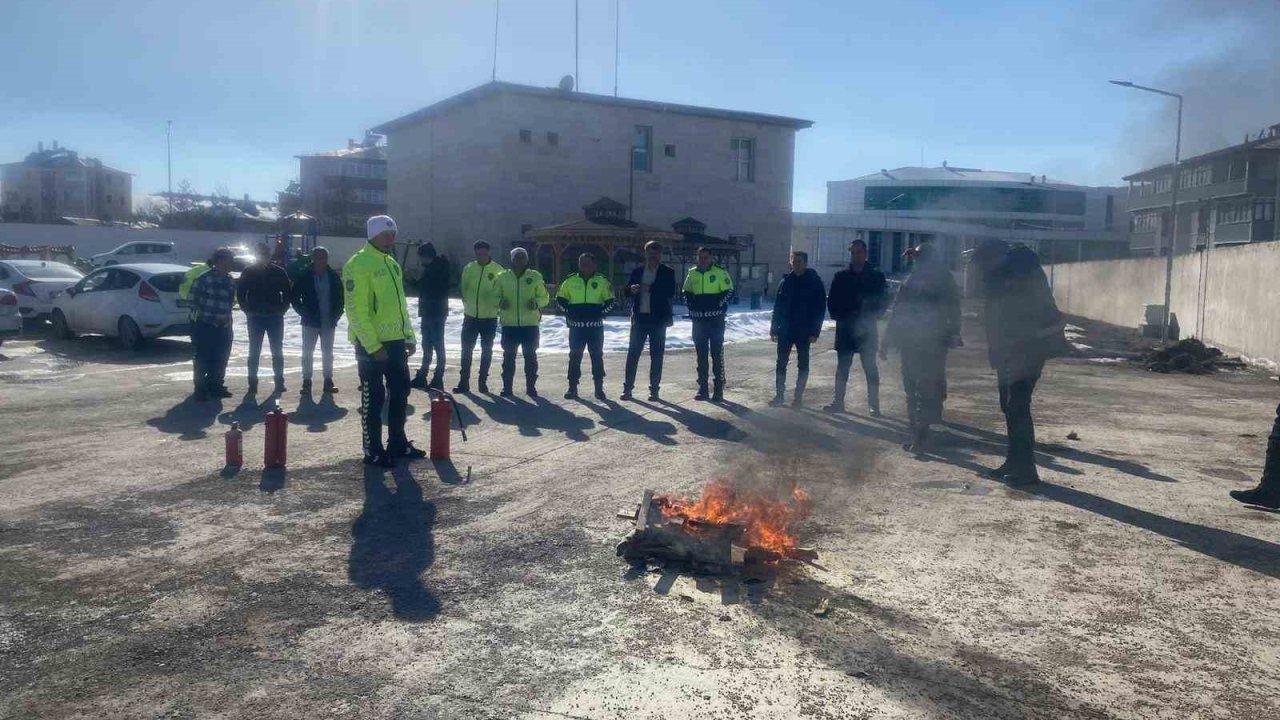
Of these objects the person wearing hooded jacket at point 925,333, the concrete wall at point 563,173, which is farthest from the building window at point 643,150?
the person wearing hooded jacket at point 925,333

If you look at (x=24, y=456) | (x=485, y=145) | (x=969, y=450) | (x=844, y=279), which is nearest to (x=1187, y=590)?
(x=969, y=450)

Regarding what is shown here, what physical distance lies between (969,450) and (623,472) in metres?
3.48

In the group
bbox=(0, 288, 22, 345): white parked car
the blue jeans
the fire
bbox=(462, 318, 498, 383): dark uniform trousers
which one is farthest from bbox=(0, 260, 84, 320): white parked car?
the fire

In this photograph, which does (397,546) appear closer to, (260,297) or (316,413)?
(316,413)

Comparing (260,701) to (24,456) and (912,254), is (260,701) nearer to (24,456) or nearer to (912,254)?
(24,456)

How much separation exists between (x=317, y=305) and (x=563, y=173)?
90.9 feet

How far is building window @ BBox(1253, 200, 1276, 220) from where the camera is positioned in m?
50.2

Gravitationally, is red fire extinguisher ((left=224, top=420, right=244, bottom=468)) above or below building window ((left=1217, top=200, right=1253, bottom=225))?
below

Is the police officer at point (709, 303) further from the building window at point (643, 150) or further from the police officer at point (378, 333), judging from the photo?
the building window at point (643, 150)

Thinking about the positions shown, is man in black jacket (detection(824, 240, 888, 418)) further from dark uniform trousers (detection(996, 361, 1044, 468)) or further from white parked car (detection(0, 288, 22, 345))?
white parked car (detection(0, 288, 22, 345))

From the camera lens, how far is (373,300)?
24.8ft

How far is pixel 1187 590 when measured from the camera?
4973mm

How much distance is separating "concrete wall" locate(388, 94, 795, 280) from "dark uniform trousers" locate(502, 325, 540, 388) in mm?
25876

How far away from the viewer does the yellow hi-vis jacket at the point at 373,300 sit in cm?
748
